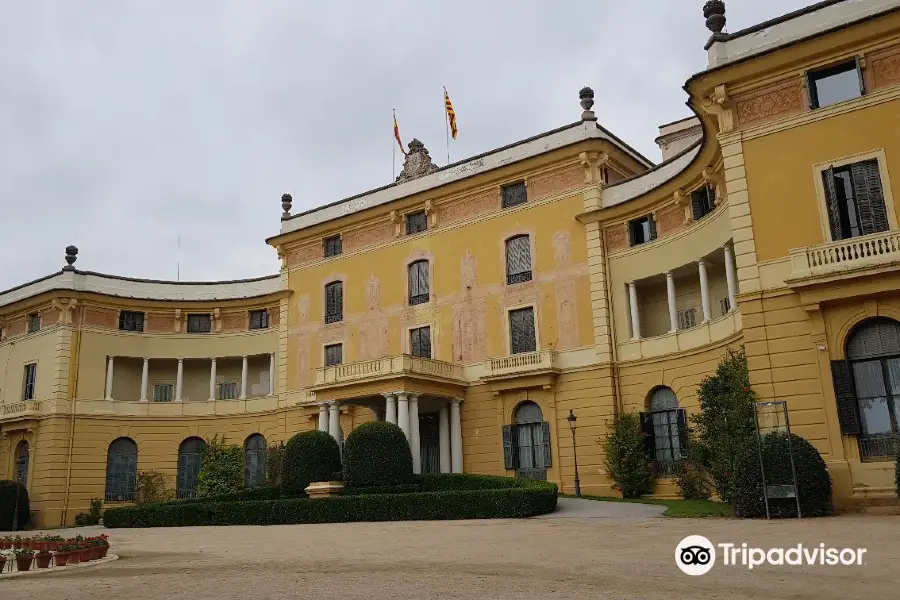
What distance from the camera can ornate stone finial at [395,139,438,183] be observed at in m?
37.7

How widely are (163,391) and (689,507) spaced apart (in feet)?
101

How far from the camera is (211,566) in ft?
42.8

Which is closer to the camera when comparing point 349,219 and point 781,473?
point 781,473

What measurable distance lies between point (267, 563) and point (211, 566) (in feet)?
3.01

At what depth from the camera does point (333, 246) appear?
1567 inches

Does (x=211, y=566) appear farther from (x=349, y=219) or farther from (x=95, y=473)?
(x=95, y=473)

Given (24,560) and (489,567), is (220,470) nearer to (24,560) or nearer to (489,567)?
(24,560)

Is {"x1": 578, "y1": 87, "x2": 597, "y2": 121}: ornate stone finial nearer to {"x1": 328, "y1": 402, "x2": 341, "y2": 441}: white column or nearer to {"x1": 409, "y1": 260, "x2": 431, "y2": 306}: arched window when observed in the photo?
{"x1": 409, "y1": 260, "x2": 431, "y2": 306}: arched window

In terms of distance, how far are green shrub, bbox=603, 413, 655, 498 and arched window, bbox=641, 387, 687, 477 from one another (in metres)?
0.41

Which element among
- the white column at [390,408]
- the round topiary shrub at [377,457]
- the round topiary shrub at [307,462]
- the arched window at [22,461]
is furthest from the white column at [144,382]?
the round topiary shrub at [377,457]

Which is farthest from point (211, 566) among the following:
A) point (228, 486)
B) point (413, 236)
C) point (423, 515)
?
point (228, 486)

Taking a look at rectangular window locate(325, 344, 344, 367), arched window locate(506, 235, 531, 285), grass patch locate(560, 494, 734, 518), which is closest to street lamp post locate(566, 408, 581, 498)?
grass patch locate(560, 494, 734, 518)

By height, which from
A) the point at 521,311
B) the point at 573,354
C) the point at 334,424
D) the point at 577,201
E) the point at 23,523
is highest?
the point at 577,201

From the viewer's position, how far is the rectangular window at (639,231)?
3028cm
